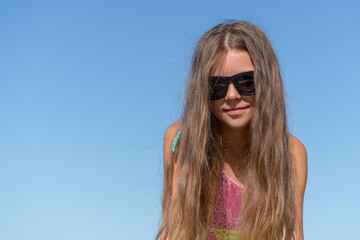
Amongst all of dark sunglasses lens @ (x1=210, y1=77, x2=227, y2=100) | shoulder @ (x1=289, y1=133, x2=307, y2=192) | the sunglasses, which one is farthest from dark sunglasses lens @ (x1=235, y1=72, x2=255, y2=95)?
shoulder @ (x1=289, y1=133, x2=307, y2=192)

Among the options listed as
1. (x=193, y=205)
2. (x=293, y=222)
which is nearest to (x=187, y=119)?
(x=193, y=205)

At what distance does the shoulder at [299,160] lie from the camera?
19.4 feet

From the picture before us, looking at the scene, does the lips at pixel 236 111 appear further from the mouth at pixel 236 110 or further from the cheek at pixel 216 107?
the cheek at pixel 216 107

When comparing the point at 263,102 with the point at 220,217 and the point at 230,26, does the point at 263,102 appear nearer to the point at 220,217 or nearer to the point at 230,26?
the point at 230,26

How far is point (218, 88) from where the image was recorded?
559 cm

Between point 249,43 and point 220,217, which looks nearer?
point 249,43

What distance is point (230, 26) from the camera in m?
5.79

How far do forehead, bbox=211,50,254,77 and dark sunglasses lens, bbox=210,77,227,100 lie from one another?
6 centimetres

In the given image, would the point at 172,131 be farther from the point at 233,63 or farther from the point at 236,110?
the point at 233,63

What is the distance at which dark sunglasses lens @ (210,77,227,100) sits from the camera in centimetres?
556

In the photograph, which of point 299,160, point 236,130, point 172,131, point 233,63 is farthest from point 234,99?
point 299,160

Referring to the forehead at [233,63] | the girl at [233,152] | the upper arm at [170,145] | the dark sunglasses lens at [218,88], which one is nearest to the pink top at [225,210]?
the girl at [233,152]

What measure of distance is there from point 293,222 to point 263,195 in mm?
397

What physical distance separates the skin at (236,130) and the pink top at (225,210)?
0.31 feet
